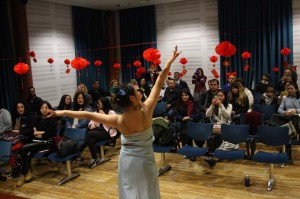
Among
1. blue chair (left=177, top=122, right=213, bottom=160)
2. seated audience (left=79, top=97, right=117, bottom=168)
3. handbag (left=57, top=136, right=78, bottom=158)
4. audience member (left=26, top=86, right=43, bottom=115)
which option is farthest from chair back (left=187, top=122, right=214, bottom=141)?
audience member (left=26, top=86, right=43, bottom=115)

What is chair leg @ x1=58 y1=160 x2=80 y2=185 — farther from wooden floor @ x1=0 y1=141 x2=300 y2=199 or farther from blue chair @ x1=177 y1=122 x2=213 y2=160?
blue chair @ x1=177 y1=122 x2=213 y2=160

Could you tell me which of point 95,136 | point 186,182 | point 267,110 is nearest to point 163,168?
point 186,182

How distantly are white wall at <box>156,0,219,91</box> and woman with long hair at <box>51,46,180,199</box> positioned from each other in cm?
776

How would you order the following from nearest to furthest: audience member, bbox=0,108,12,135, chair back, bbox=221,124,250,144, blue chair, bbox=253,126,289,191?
blue chair, bbox=253,126,289,191 → chair back, bbox=221,124,250,144 → audience member, bbox=0,108,12,135

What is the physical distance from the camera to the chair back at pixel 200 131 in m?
5.18

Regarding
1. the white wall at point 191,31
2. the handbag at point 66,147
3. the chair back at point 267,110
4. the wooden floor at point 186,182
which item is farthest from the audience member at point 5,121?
the white wall at point 191,31

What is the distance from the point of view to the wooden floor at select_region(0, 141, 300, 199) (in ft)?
14.4

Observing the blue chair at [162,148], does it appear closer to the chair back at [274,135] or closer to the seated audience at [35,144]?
the chair back at [274,135]

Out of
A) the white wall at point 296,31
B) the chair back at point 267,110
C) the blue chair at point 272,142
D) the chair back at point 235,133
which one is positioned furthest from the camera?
the white wall at point 296,31

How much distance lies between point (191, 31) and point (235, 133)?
6008 mm

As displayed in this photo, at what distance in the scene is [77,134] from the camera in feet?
18.0

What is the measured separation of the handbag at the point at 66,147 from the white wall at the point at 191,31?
20.2 ft

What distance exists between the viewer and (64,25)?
32.7 feet

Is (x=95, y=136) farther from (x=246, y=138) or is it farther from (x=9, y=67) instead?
(x=9, y=67)
